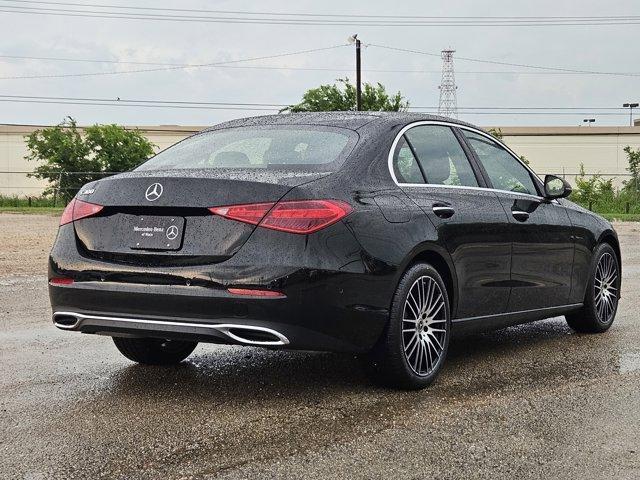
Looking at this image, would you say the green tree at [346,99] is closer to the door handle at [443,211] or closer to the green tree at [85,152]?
the green tree at [85,152]

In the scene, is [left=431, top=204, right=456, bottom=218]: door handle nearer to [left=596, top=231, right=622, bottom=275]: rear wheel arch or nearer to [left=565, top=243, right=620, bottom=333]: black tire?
[left=565, top=243, right=620, bottom=333]: black tire

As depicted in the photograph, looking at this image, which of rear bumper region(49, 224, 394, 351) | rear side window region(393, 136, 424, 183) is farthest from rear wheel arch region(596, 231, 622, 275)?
rear bumper region(49, 224, 394, 351)

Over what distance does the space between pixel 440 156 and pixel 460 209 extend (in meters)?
0.42

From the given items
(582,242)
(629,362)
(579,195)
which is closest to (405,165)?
(629,362)

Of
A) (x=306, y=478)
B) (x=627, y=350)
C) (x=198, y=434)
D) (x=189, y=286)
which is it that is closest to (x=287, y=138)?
(x=189, y=286)

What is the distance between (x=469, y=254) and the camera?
6.23 meters

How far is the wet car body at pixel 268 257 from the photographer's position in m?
5.07

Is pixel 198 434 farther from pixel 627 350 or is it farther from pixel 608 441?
pixel 627 350

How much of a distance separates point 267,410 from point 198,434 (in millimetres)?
581

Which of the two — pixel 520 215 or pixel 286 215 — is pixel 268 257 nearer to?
pixel 286 215

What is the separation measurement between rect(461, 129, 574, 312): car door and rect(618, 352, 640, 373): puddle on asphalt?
0.63m

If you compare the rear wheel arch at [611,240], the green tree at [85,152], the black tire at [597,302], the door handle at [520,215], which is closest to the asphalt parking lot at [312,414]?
the black tire at [597,302]

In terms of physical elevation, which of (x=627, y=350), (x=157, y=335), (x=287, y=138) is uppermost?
(x=287, y=138)

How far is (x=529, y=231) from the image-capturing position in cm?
693
